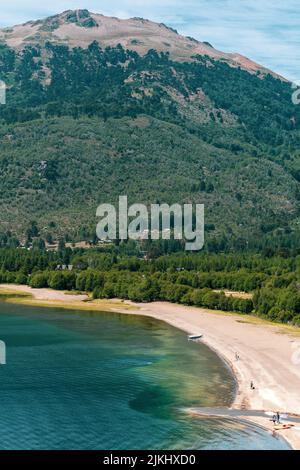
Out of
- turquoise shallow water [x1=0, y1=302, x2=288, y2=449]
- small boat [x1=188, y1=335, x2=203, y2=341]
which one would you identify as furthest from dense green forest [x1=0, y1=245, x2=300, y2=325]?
turquoise shallow water [x1=0, y1=302, x2=288, y2=449]

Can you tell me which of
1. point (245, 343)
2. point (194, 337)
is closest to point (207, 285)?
point (194, 337)

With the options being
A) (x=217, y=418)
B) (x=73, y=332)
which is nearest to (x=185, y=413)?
(x=217, y=418)

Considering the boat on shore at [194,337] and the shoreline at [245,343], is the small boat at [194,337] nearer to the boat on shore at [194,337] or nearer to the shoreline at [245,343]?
the boat on shore at [194,337]

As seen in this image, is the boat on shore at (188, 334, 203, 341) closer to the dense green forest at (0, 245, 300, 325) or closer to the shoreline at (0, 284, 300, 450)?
the shoreline at (0, 284, 300, 450)

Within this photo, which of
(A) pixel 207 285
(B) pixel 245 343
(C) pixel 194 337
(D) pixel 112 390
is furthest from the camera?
(A) pixel 207 285

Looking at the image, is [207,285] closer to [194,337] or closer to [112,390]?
[194,337]

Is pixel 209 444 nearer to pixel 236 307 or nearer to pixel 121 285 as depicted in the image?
pixel 236 307
